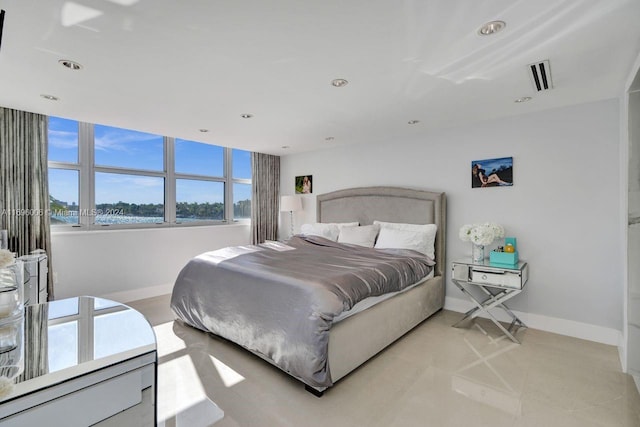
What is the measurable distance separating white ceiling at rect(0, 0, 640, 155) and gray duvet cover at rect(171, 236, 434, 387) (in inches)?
60.1

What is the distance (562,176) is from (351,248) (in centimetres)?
229

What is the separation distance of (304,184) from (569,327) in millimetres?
3979

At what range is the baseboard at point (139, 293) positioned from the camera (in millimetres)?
3914

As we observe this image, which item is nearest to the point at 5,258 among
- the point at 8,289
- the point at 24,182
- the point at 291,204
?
the point at 8,289

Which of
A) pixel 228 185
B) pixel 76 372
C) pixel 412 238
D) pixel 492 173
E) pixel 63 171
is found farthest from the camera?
pixel 228 185

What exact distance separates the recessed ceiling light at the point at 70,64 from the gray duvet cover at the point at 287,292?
188 cm

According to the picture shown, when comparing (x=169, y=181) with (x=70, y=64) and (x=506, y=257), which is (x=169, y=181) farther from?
(x=506, y=257)

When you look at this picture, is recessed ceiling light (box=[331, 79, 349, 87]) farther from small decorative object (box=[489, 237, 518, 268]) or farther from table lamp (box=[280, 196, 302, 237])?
table lamp (box=[280, 196, 302, 237])

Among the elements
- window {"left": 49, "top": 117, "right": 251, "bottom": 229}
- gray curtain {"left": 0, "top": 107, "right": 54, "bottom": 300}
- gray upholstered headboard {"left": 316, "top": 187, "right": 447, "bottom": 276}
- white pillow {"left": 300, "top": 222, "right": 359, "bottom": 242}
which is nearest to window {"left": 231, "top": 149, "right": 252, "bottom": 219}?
window {"left": 49, "top": 117, "right": 251, "bottom": 229}

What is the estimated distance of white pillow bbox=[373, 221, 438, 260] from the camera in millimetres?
3582

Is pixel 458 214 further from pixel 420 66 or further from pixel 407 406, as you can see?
Result: pixel 407 406

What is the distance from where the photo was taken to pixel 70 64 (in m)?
2.13

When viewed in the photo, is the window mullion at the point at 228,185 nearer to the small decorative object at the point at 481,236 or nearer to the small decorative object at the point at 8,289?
the small decorative object at the point at 481,236

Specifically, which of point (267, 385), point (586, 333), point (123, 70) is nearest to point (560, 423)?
point (586, 333)
